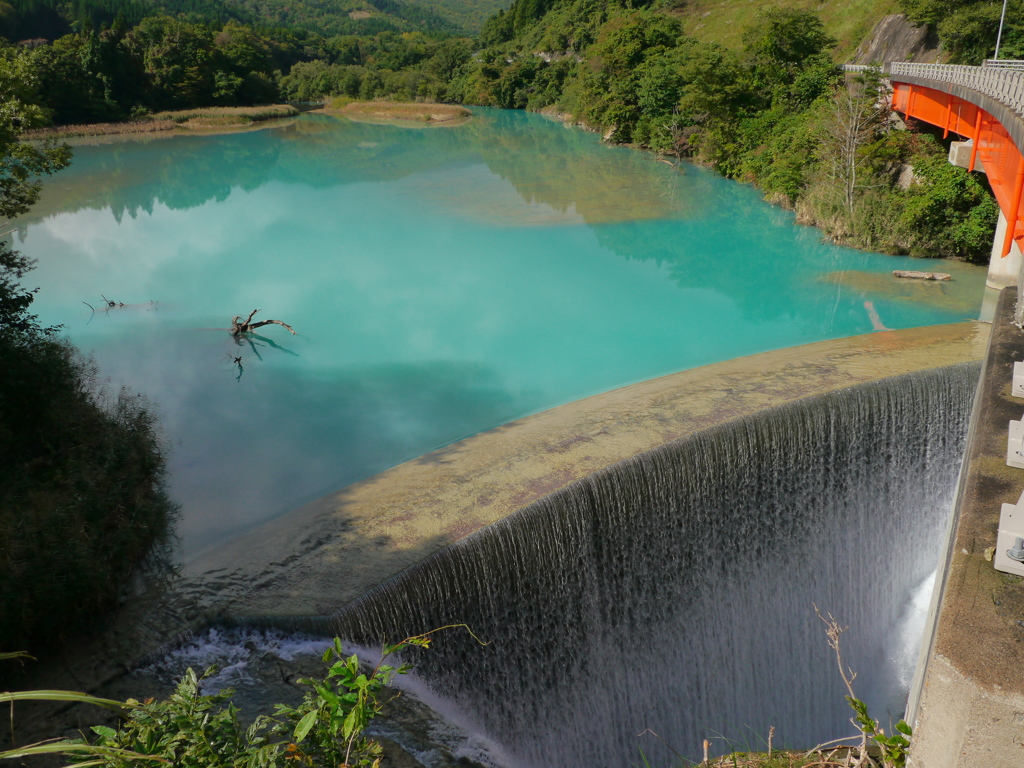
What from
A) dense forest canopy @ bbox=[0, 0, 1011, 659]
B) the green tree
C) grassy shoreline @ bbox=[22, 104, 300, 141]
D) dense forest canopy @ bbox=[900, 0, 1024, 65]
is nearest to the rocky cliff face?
dense forest canopy @ bbox=[900, 0, 1024, 65]

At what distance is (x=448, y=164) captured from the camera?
81.5 feet

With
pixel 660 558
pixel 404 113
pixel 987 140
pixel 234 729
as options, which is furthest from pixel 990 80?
pixel 404 113

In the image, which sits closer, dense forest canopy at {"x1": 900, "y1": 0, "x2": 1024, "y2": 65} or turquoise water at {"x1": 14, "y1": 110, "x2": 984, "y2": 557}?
turquoise water at {"x1": 14, "y1": 110, "x2": 984, "y2": 557}

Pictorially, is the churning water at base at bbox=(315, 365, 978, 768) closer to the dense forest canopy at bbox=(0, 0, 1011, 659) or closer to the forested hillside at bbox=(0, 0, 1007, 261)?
the dense forest canopy at bbox=(0, 0, 1011, 659)

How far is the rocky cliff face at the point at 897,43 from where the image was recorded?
1955 centimetres

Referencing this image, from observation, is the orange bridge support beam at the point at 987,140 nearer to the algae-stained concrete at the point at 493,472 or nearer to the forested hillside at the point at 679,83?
the forested hillside at the point at 679,83

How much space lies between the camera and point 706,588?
6.16 metres

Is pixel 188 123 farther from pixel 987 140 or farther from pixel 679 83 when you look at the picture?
pixel 987 140

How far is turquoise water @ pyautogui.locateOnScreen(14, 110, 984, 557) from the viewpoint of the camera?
791 cm

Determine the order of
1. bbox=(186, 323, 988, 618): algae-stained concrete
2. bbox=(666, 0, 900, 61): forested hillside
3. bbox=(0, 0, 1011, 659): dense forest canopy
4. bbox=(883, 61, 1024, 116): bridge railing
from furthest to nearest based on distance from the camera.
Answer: bbox=(666, 0, 900, 61): forested hillside → bbox=(883, 61, 1024, 116): bridge railing → bbox=(0, 0, 1011, 659): dense forest canopy → bbox=(186, 323, 988, 618): algae-stained concrete

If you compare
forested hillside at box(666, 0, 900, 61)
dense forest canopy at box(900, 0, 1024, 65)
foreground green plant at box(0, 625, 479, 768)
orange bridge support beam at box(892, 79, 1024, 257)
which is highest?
forested hillside at box(666, 0, 900, 61)

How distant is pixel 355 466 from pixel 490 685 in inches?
110

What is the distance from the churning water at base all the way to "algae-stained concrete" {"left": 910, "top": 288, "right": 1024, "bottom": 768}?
8.67 feet

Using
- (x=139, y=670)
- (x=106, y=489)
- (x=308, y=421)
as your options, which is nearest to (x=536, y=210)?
(x=308, y=421)
